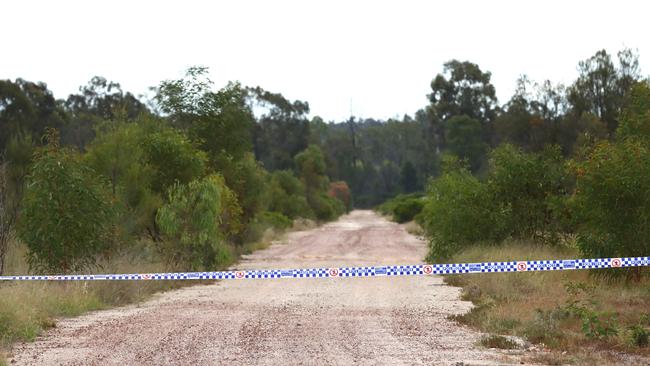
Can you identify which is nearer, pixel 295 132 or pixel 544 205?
pixel 544 205

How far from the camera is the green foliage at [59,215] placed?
19.0 m

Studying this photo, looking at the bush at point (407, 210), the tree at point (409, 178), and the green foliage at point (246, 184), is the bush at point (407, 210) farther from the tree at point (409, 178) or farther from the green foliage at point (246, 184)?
the tree at point (409, 178)

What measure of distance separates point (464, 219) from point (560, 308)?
1382 cm

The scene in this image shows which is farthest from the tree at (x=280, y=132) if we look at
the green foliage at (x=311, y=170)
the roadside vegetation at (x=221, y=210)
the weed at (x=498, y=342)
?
the weed at (x=498, y=342)

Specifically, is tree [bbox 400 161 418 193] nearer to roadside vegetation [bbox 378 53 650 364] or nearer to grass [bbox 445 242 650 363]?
roadside vegetation [bbox 378 53 650 364]

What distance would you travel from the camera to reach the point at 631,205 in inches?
739

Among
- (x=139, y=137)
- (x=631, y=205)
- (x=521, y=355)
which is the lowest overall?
(x=521, y=355)

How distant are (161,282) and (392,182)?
13095cm

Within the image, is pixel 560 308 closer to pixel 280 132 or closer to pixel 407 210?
pixel 407 210

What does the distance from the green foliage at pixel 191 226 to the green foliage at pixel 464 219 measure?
7.42 metres

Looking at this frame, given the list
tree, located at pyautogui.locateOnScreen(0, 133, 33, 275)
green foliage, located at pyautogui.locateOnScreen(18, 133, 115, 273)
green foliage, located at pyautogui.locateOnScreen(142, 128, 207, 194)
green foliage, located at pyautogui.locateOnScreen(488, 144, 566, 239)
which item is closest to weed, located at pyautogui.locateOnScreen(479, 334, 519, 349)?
green foliage, located at pyautogui.locateOnScreen(18, 133, 115, 273)

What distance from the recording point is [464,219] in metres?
27.9

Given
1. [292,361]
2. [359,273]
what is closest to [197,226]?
[359,273]

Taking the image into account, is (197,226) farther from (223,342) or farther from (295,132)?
(295,132)
